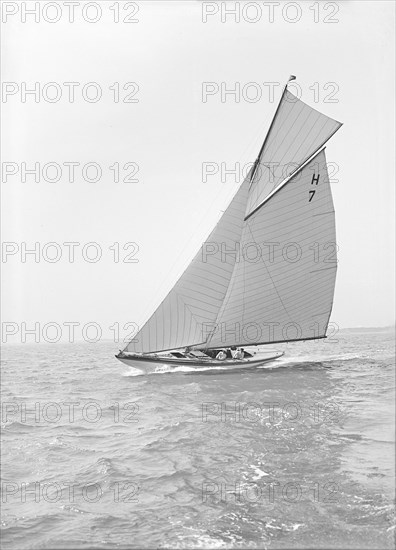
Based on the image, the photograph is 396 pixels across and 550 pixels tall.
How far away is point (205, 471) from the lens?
11.0 meters

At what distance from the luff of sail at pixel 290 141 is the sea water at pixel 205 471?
41.9ft

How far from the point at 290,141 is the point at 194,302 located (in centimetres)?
1041

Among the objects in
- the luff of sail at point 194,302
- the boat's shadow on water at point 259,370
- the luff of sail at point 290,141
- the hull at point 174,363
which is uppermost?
the luff of sail at point 290,141

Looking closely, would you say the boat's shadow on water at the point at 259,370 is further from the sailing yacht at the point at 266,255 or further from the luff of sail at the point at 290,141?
the luff of sail at the point at 290,141

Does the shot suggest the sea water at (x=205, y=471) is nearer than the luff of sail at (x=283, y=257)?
Yes

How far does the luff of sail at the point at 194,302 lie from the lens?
2841cm

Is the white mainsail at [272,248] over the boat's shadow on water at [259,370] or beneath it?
over

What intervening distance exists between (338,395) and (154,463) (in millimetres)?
10357

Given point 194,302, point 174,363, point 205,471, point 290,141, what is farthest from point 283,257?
point 205,471

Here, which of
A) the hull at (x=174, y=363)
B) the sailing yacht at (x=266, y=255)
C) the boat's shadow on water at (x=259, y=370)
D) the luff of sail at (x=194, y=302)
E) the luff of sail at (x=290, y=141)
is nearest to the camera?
the luff of sail at (x=194, y=302)

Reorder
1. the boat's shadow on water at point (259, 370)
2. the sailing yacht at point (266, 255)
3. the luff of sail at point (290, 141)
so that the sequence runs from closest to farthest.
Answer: the sailing yacht at point (266, 255) < the boat's shadow on water at point (259, 370) < the luff of sail at point (290, 141)

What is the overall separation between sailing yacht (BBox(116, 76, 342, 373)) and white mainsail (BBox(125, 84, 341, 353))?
0.05 m

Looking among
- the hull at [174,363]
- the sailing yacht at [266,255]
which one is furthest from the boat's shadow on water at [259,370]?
the sailing yacht at [266,255]

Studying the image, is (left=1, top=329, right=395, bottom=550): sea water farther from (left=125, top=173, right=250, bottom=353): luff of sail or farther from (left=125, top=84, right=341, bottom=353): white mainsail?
(left=125, top=84, right=341, bottom=353): white mainsail
